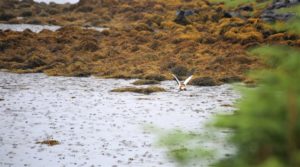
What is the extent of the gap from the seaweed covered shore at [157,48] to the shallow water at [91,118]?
10.7 feet

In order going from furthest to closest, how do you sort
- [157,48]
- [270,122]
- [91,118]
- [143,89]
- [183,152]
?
[157,48] → [143,89] → [91,118] → [183,152] → [270,122]

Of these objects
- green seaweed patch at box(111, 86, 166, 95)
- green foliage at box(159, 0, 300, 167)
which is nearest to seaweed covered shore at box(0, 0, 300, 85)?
green seaweed patch at box(111, 86, 166, 95)

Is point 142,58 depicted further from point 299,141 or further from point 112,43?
point 299,141

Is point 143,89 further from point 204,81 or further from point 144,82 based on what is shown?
point 204,81

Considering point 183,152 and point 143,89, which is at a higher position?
point 183,152

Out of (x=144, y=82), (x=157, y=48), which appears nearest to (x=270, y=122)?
(x=144, y=82)

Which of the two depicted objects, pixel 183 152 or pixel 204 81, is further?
pixel 204 81

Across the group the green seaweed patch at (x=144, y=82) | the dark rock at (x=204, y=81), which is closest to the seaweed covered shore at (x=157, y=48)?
the dark rock at (x=204, y=81)

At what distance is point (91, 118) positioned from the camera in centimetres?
1902

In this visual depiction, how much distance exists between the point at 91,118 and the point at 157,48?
898 inches

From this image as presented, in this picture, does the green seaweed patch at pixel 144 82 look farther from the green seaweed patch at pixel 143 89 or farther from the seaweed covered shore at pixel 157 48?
the green seaweed patch at pixel 143 89

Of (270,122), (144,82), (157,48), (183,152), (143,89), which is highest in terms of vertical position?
(270,122)

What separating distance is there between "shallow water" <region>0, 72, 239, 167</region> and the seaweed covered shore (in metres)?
3.26

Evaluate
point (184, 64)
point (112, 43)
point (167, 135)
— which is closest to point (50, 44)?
point (112, 43)
